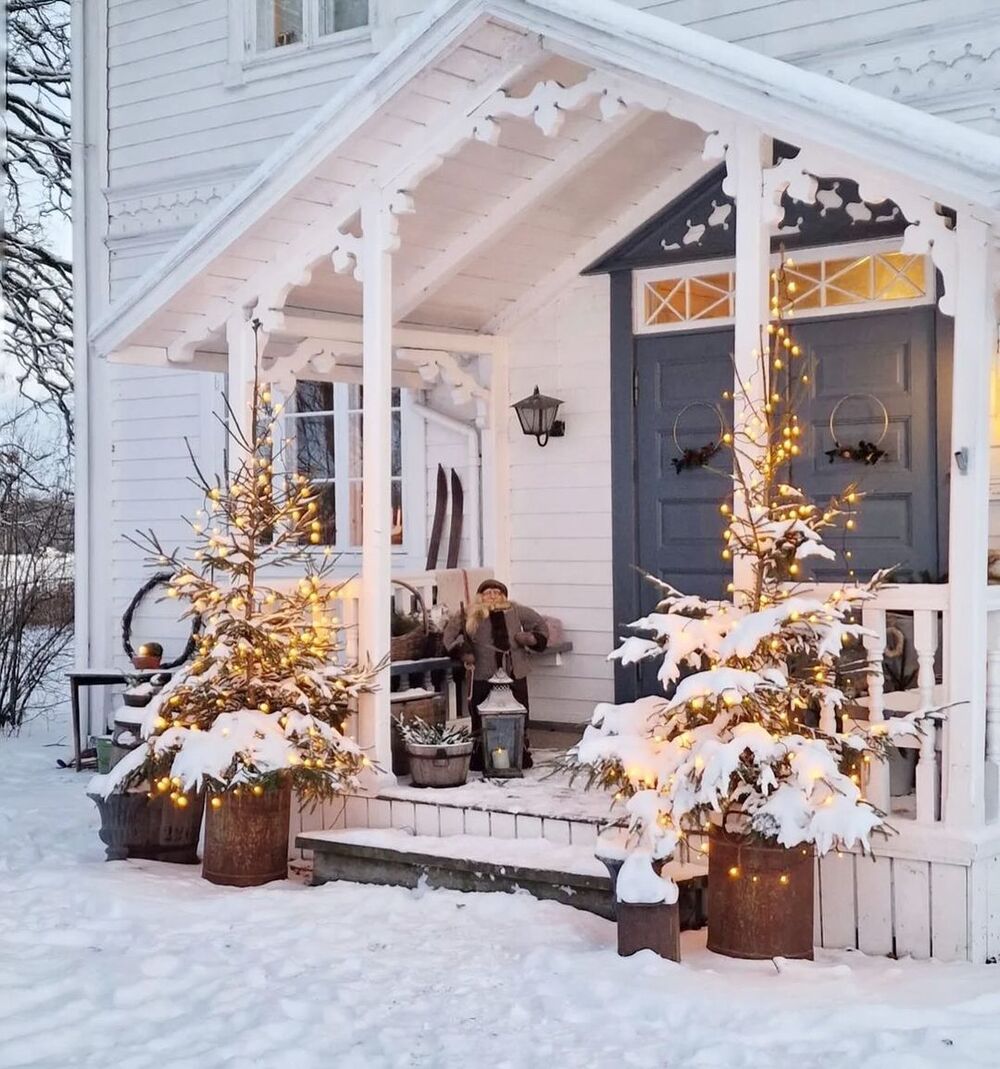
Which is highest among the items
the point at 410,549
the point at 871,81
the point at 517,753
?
the point at 871,81

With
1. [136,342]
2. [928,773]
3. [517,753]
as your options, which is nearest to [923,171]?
[928,773]

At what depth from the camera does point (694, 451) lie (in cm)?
743

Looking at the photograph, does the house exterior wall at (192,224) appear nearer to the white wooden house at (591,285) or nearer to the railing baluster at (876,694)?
the white wooden house at (591,285)

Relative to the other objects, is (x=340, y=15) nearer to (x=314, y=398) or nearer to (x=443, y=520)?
(x=314, y=398)

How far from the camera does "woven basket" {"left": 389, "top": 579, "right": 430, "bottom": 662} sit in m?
7.05

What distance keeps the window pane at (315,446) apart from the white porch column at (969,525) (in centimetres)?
534

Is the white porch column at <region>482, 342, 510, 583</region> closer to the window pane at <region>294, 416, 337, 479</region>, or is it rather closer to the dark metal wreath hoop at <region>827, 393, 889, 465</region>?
the window pane at <region>294, 416, 337, 479</region>

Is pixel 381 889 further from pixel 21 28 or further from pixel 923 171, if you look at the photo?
pixel 21 28

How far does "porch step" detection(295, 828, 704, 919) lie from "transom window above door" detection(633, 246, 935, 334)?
2.73 meters

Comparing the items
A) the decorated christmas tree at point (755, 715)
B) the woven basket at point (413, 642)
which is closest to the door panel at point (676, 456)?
the woven basket at point (413, 642)

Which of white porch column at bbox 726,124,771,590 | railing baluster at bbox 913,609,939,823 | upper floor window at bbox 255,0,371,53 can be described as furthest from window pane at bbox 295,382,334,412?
railing baluster at bbox 913,609,939,823

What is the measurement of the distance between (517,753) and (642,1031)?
245 centimetres

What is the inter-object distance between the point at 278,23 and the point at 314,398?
8.03 ft

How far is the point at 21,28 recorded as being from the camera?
50.6ft
